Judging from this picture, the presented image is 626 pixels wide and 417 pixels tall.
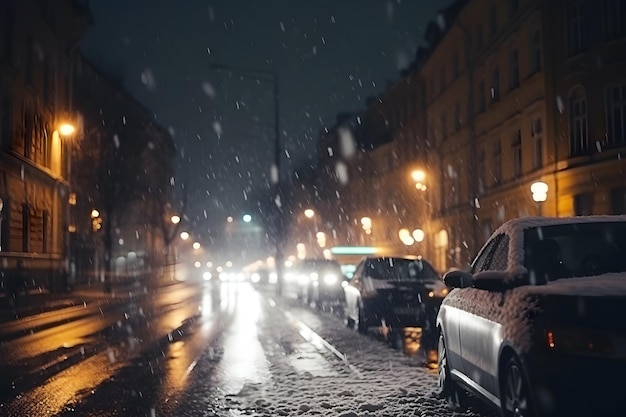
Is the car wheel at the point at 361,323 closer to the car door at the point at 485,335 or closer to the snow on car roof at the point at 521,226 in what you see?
the car door at the point at 485,335

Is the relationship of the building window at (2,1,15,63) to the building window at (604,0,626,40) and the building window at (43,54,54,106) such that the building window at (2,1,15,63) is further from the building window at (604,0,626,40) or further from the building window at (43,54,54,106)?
the building window at (604,0,626,40)

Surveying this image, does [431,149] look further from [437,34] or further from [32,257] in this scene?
[32,257]

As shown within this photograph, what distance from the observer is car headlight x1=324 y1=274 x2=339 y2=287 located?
27.2m

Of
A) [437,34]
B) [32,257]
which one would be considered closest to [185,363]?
[32,257]

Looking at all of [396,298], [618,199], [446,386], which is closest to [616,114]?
[618,199]

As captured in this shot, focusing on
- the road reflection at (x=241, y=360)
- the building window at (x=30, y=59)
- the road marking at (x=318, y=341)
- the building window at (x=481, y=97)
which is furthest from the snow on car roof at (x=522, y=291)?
the building window at (x=30, y=59)

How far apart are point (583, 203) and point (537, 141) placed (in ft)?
13.5

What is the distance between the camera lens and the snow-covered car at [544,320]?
17.6ft

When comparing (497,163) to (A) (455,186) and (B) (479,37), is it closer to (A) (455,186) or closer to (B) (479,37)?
(B) (479,37)

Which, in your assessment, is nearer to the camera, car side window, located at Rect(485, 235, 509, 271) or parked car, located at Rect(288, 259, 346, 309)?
car side window, located at Rect(485, 235, 509, 271)

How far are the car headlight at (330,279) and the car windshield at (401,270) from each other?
8435 millimetres

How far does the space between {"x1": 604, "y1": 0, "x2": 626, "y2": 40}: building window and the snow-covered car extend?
21354 millimetres

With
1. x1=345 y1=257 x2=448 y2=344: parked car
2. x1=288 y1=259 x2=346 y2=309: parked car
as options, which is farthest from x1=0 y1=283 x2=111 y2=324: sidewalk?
x1=345 y1=257 x2=448 y2=344: parked car

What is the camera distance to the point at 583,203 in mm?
28172
